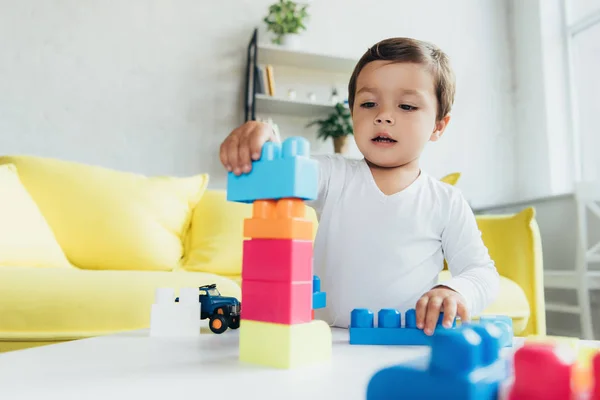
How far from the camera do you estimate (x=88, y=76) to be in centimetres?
230

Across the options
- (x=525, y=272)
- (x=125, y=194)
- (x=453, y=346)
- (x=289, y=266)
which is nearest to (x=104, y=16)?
(x=125, y=194)

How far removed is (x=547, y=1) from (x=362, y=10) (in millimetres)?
1135

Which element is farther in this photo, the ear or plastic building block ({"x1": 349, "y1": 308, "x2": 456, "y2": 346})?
the ear

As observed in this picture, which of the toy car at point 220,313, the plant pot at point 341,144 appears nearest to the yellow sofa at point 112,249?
the toy car at point 220,313

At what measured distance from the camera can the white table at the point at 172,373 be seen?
334 mm

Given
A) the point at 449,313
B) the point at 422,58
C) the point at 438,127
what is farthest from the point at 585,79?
the point at 449,313

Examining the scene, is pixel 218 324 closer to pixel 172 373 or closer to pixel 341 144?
pixel 172 373

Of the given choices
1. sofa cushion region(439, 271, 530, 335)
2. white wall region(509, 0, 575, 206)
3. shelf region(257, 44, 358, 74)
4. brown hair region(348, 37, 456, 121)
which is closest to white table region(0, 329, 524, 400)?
brown hair region(348, 37, 456, 121)

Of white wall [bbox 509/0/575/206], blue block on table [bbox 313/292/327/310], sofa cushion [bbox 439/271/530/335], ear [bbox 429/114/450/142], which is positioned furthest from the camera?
white wall [bbox 509/0/575/206]

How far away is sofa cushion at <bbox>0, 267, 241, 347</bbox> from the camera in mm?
1043

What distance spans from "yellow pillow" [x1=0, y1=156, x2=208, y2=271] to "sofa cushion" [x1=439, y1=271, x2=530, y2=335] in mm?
947

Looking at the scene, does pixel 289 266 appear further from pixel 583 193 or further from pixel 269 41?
pixel 269 41

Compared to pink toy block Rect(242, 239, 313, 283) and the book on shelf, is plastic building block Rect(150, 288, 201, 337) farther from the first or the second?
the book on shelf

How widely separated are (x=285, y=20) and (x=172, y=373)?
231cm
